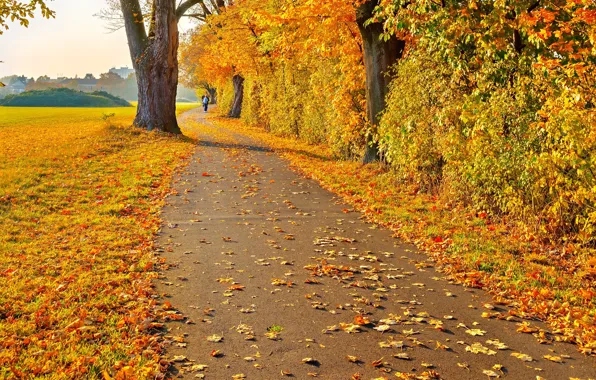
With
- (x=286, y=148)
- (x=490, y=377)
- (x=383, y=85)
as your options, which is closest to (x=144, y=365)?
(x=490, y=377)

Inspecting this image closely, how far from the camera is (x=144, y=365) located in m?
4.15

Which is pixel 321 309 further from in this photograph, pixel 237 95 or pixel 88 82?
pixel 88 82

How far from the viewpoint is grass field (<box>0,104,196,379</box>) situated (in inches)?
170

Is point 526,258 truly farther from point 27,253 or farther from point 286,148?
point 286,148

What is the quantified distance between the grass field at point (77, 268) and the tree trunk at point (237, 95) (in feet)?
86.9

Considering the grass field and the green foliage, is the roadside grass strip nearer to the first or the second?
the green foliage

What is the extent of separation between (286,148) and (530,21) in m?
14.6

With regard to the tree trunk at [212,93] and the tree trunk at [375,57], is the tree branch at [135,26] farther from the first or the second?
the tree trunk at [212,93]

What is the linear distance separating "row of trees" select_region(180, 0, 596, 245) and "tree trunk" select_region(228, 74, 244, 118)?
2552 centimetres

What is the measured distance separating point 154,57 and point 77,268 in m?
16.9

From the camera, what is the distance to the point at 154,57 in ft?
71.5

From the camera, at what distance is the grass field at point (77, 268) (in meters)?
4.32

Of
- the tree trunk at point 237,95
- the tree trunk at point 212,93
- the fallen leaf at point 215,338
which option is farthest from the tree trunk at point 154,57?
the tree trunk at point 212,93

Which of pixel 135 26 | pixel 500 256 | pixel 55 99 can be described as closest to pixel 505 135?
pixel 500 256
